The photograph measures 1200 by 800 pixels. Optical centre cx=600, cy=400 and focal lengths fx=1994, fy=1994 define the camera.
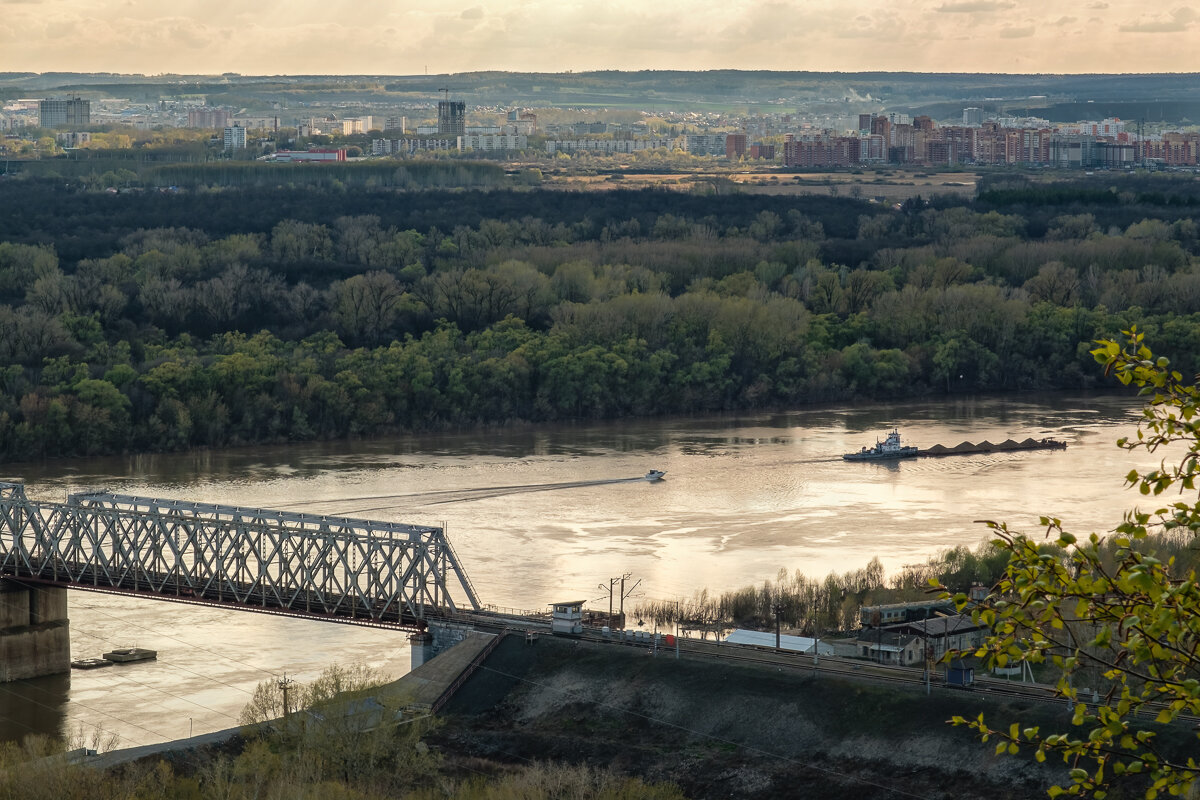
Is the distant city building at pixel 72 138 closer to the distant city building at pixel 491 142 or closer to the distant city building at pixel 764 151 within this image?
the distant city building at pixel 491 142

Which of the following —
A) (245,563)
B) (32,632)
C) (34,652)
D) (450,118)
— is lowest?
(34,652)

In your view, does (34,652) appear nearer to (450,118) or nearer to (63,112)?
(450,118)

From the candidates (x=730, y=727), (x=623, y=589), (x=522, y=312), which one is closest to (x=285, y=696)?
(x=730, y=727)

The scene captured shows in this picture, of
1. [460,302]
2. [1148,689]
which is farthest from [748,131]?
[1148,689]

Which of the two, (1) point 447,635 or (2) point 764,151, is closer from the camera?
(1) point 447,635

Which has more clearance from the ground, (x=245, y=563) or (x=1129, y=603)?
(x=1129, y=603)

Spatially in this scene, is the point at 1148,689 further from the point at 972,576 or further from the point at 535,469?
the point at 535,469

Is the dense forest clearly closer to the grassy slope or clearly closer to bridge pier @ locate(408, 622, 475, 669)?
bridge pier @ locate(408, 622, 475, 669)
